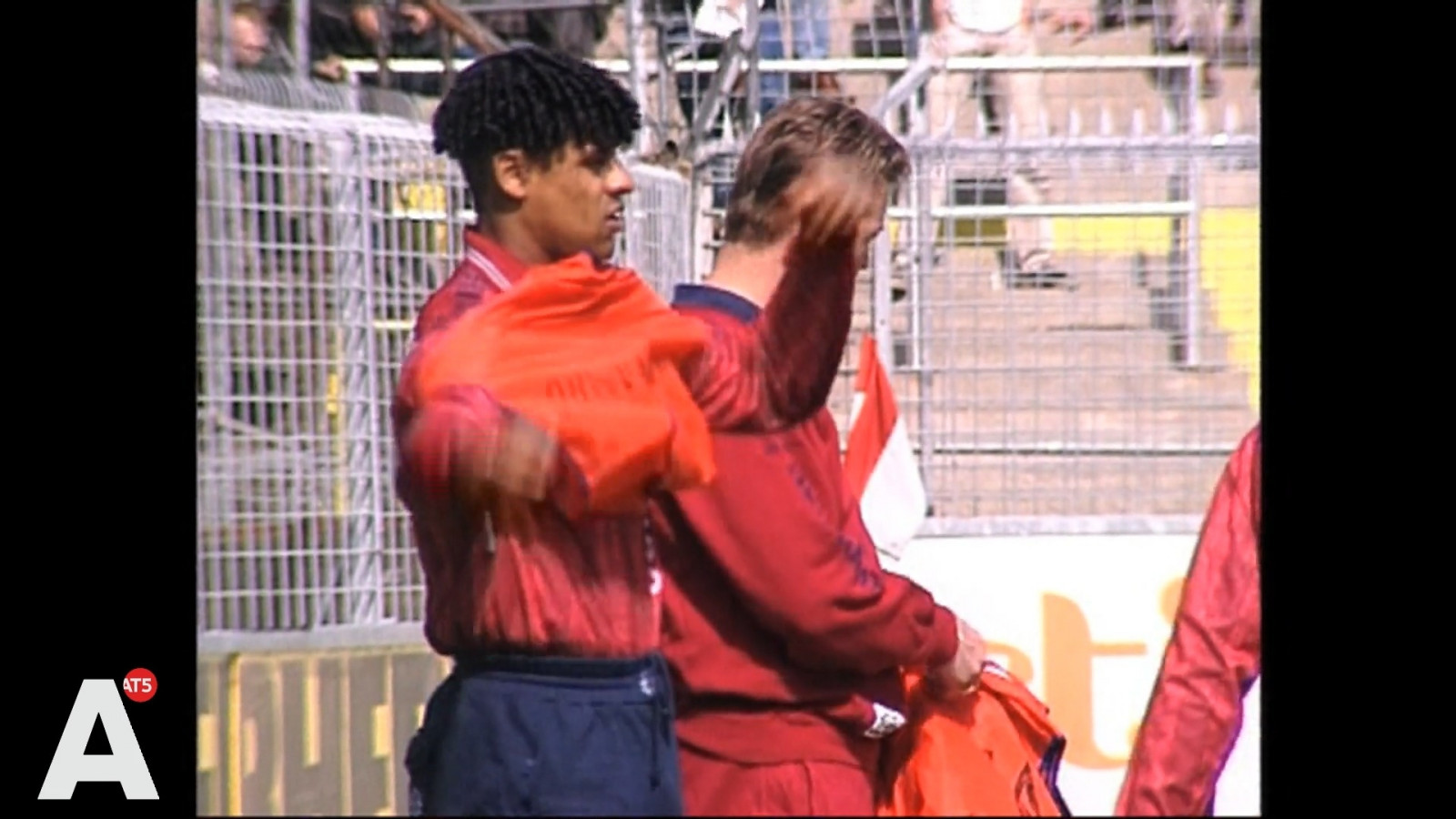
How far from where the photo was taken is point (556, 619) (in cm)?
381

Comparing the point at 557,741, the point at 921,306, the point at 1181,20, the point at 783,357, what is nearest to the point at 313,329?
the point at 783,357

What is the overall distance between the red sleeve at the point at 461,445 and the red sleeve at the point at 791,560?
0.61ft

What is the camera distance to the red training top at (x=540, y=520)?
381 centimetres

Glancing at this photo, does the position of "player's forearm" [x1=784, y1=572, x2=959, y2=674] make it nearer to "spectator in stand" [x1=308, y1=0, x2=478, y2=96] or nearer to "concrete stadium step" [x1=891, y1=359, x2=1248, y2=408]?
"concrete stadium step" [x1=891, y1=359, x2=1248, y2=408]

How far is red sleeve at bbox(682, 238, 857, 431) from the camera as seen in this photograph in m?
3.97

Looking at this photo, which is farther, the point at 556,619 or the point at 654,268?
the point at 654,268

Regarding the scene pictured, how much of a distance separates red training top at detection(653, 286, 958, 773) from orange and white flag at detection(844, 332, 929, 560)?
1.03 feet

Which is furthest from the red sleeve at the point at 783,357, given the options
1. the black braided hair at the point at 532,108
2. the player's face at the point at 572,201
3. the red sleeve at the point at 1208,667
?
the red sleeve at the point at 1208,667

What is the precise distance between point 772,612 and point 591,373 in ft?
1.47
